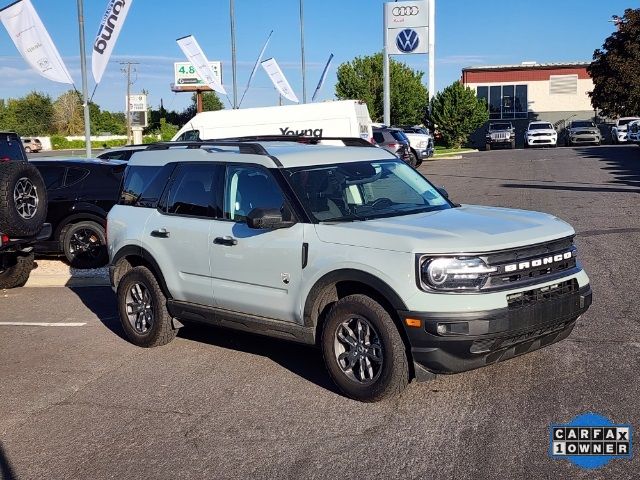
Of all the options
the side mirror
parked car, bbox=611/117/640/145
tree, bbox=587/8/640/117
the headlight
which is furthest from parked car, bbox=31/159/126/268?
tree, bbox=587/8/640/117

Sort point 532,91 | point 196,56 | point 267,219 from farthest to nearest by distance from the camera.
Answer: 1. point 532,91
2. point 196,56
3. point 267,219

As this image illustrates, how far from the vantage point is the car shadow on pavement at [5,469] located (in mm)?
4688

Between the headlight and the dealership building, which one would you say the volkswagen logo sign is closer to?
the dealership building

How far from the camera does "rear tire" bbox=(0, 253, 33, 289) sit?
34.9ft

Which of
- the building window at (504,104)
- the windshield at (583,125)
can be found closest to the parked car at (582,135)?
the windshield at (583,125)

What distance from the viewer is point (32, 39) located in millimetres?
17609

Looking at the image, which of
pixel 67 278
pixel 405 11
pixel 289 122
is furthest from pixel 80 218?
pixel 405 11

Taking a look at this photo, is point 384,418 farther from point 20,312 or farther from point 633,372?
point 20,312

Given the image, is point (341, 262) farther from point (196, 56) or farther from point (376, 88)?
point (376, 88)

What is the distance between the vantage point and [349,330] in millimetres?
5676

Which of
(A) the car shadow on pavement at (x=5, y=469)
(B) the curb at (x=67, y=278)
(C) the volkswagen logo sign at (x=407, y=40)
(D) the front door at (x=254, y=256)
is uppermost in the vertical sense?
(C) the volkswagen logo sign at (x=407, y=40)

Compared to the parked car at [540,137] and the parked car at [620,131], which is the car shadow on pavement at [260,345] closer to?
the parked car at [540,137]

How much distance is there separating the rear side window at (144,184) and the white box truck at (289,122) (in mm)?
11779

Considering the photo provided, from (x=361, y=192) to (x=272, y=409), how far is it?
198cm
